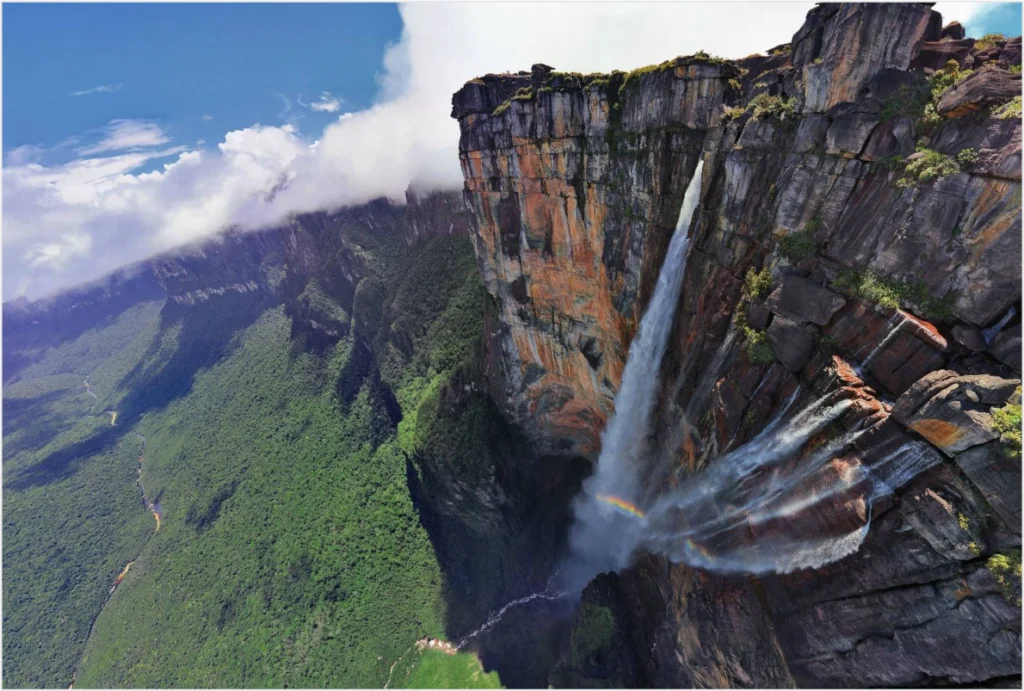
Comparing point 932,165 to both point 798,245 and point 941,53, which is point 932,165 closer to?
point 941,53

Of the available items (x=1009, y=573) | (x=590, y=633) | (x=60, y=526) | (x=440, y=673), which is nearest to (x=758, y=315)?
(x=1009, y=573)

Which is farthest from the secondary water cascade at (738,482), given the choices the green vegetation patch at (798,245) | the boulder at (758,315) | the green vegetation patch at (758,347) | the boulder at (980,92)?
the boulder at (980,92)

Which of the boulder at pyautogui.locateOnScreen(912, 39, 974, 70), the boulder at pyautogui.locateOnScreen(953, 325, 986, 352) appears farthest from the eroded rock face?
the boulder at pyautogui.locateOnScreen(953, 325, 986, 352)

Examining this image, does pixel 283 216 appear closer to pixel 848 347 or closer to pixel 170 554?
pixel 170 554

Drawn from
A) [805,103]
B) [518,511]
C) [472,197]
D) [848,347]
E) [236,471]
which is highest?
[805,103]

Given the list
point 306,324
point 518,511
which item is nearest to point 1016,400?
point 518,511

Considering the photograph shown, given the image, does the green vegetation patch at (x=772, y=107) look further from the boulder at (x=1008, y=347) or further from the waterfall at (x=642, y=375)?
the boulder at (x=1008, y=347)
